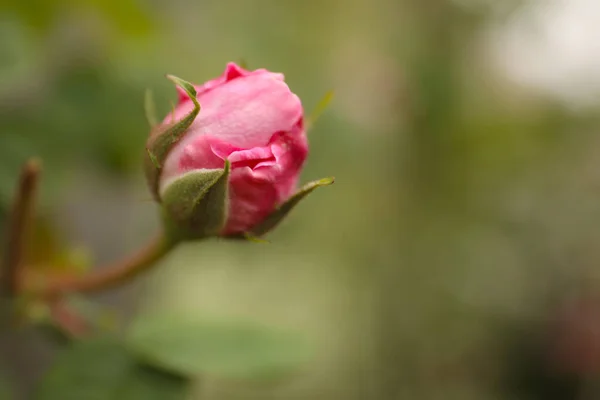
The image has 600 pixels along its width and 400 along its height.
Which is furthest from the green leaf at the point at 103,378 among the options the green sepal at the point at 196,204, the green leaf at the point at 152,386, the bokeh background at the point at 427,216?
the bokeh background at the point at 427,216

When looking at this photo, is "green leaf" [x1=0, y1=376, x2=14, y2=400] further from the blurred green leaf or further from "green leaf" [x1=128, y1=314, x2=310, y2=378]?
"green leaf" [x1=128, y1=314, x2=310, y2=378]

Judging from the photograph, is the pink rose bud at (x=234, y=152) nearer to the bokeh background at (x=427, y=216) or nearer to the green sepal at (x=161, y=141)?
the green sepal at (x=161, y=141)

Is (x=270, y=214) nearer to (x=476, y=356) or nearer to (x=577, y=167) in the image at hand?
(x=476, y=356)

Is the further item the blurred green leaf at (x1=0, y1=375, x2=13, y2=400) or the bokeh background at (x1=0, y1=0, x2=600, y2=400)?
the bokeh background at (x1=0, y1=0, x2=600, y2=400)

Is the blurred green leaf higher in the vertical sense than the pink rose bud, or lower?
lower

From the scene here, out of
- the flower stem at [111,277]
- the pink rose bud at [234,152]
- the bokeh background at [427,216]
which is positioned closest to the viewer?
the pink rose bud at [234,152]

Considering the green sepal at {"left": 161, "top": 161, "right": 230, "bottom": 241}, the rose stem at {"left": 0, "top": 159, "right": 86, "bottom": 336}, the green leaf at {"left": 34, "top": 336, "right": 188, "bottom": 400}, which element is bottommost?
the green leaf at {"left": 34, "top": 336, "right": 188, "bottom": 400}

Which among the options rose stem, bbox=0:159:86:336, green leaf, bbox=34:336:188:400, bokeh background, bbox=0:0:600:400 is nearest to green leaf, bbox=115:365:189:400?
green leaf, bbox=34:336:188:400
